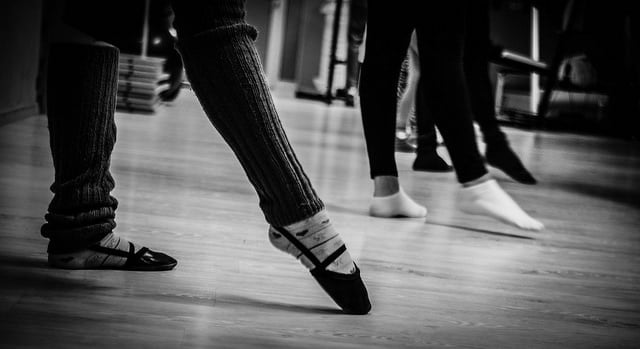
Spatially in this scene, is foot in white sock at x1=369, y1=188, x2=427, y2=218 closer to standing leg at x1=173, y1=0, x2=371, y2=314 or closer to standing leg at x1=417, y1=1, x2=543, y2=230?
standing leg at x1=417, y1=1, x2=543, y2=230

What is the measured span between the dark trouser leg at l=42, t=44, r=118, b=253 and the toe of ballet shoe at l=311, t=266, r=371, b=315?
0.30m

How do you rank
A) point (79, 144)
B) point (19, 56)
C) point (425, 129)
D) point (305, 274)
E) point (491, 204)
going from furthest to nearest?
point (19, 56), point (425, 129), point (491, 204), point (305, 274), point (79, 144)

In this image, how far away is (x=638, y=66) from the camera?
6.13m

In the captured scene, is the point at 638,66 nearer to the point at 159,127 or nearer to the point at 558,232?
the point at 159,127

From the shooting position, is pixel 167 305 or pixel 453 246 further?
pixel 453 246

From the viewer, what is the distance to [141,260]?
3.62ft

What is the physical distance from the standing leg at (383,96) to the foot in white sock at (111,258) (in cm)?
67

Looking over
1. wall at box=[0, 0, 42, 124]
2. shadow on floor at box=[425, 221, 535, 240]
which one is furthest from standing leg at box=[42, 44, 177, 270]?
wall at box=[0, 0, 42, 124]

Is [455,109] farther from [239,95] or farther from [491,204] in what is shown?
[239,95]

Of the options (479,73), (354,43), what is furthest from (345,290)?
(354,43)

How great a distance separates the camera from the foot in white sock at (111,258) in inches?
42.3

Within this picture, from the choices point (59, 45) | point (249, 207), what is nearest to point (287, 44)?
point (249, 207)

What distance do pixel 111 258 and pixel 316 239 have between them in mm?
298

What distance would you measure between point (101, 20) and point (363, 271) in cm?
51
